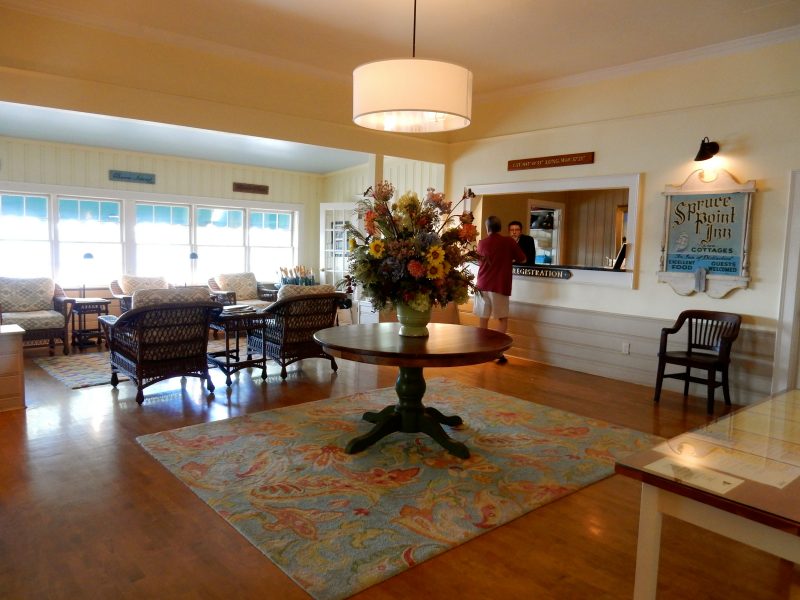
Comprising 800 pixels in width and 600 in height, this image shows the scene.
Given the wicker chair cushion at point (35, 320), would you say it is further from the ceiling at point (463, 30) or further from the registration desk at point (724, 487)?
the registration desk at point (724, 487)

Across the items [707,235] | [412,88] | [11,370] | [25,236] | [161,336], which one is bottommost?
[11,370]

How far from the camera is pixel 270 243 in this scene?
32.3ft

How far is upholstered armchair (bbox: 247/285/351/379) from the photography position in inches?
206

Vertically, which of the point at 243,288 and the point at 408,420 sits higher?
the point at 243,288

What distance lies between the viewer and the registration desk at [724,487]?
1240 mm

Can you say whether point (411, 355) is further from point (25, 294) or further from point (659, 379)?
point (25, 294)

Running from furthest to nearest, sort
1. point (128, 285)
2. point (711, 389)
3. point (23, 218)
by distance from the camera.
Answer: point (128, 285), point (23, 218), point (711, 389)

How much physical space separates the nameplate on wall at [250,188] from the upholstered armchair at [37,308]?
3208mm

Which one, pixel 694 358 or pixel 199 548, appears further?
pixel 694 358

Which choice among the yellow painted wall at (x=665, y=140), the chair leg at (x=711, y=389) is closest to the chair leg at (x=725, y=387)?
the chair leg at (x=711, y=389)

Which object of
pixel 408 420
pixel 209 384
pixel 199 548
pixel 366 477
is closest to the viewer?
pixel 199 548

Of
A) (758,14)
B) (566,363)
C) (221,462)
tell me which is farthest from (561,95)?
(221,462)

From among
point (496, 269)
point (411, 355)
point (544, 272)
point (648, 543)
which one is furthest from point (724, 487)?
point (544, 272)

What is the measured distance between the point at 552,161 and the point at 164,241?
5984mm
